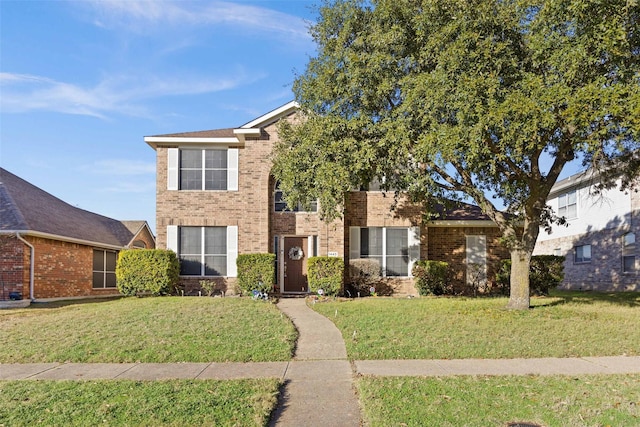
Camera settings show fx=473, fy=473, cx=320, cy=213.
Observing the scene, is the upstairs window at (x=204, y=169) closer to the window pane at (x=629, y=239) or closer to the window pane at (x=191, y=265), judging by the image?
the window pane at (x=191, y=265)

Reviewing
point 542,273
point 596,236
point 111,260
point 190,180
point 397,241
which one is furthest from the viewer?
point 596,236

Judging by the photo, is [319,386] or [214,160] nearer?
[319,386]

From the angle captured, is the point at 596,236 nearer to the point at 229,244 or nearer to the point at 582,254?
the point at 582,254

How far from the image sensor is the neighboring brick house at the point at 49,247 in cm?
1557

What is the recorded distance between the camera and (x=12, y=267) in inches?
611

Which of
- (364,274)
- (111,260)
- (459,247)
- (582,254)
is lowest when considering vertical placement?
(364,274)

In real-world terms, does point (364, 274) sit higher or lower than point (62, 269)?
lower

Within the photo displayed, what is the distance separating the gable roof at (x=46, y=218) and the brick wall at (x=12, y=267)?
0.48 meters

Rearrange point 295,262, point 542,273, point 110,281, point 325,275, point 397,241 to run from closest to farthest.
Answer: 1. point 325,275
2. point 542,273
3. point 295,262
4. point 397,241
5. point 110,281

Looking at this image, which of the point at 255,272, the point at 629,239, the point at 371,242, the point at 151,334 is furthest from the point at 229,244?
the point at 629,239

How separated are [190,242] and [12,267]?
5.69 metres

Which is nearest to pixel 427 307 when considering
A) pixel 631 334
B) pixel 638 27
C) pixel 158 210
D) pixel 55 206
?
pixel 631 334

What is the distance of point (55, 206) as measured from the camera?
2066cm

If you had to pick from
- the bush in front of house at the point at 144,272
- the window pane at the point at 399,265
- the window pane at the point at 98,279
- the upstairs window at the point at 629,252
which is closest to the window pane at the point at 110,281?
the window pane at the point at 98,279
